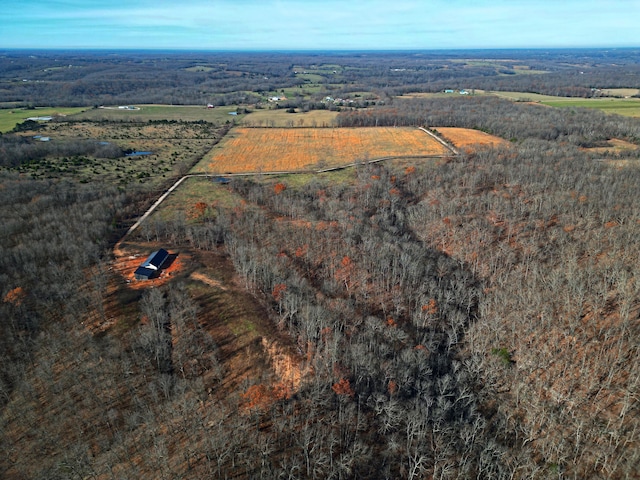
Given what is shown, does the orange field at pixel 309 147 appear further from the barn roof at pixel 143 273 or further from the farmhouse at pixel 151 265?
the barn roof at pixel 143 273

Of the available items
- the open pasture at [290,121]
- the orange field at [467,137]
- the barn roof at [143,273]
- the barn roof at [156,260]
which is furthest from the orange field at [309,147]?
the barn roof at [143,273]

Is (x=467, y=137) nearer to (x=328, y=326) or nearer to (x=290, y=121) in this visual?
(x=290, y=121)

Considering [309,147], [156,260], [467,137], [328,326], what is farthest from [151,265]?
[467,137]

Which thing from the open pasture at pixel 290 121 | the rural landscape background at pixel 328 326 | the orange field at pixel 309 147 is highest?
→ the open pasture at pixel 290 121

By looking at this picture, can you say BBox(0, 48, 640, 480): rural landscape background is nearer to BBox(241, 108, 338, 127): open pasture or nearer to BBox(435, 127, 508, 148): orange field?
BBox(435, 127, 508, 148): orange field

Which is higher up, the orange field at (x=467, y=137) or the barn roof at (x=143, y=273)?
the orange field at (x=467, y=137)

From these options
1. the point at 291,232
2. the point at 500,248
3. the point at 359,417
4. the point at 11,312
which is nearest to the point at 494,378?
the point at 359,417
